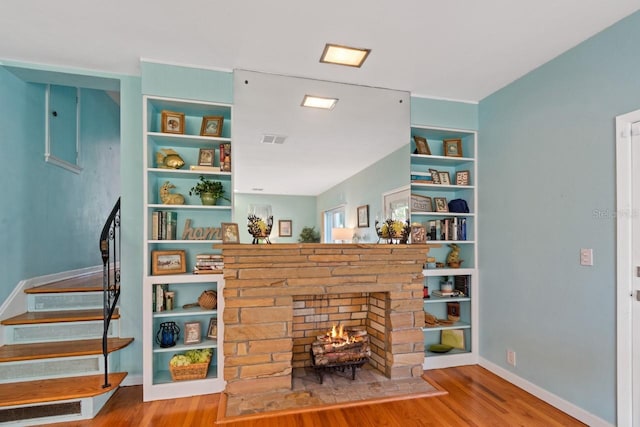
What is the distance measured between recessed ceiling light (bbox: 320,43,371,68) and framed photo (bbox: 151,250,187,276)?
6.52 ft

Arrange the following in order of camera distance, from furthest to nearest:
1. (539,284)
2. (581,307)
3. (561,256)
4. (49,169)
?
1. (49,169)
2. (539,284)
3. (561,256)
4. (581,307)

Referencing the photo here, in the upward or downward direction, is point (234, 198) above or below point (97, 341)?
above

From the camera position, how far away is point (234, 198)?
2.99 meters

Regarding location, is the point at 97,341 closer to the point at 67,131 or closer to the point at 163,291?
the point at 163,291

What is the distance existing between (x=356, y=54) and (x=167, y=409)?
3.03 meters

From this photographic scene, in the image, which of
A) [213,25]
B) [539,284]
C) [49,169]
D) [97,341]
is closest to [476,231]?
[539,284]

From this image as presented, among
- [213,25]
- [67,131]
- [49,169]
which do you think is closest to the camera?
[213,25]

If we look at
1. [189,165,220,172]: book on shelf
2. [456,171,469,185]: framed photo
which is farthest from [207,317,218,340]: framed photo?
[456,171,469,185]: framed photo

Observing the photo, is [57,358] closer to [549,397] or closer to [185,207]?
[185,207]

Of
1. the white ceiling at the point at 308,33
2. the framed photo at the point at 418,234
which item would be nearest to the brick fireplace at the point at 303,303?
the framed photo at the point at 418,234

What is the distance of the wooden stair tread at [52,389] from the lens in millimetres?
2322

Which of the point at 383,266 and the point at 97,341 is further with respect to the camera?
the point at 383,266

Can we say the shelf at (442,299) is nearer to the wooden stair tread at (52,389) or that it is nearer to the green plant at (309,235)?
the green plant at (309,235)

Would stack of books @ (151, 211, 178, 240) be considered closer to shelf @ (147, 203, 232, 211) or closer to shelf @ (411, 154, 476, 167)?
shelf @ (147, 203, 232, 211)
